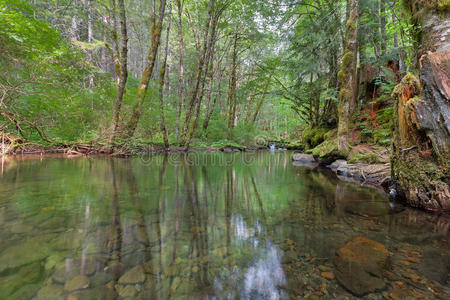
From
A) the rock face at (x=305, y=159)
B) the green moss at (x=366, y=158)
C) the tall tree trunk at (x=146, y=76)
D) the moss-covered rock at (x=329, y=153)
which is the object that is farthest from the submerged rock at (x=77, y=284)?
the rock face at (x=305, y=159)

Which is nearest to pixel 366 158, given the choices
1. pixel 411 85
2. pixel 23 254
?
pixel 411 85

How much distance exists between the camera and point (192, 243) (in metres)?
1.80

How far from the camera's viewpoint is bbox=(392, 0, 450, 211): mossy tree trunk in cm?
256

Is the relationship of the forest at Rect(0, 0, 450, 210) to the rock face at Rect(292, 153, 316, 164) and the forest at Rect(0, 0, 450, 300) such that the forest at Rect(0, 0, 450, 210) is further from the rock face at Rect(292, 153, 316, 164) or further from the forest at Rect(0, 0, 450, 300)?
the rock face at Rect(292, 153, 316, 164)

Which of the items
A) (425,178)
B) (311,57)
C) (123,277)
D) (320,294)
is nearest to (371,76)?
(311,57)

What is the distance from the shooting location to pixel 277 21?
1085cm

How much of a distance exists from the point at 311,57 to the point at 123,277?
35.3 feet

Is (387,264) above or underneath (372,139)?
underneath

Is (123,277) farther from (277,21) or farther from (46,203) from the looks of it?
(277,21)

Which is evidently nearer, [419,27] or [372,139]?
[419,27]

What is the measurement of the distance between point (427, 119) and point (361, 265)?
7.79 ft

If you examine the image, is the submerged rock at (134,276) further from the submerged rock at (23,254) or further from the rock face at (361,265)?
the rock face at (361,265)

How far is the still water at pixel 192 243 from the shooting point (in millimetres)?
1245

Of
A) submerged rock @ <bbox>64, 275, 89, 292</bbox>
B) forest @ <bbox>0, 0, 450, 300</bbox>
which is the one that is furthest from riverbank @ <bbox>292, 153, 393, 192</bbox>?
submerged rock @ <bbox>64, 275, 89, 292</bbox>
